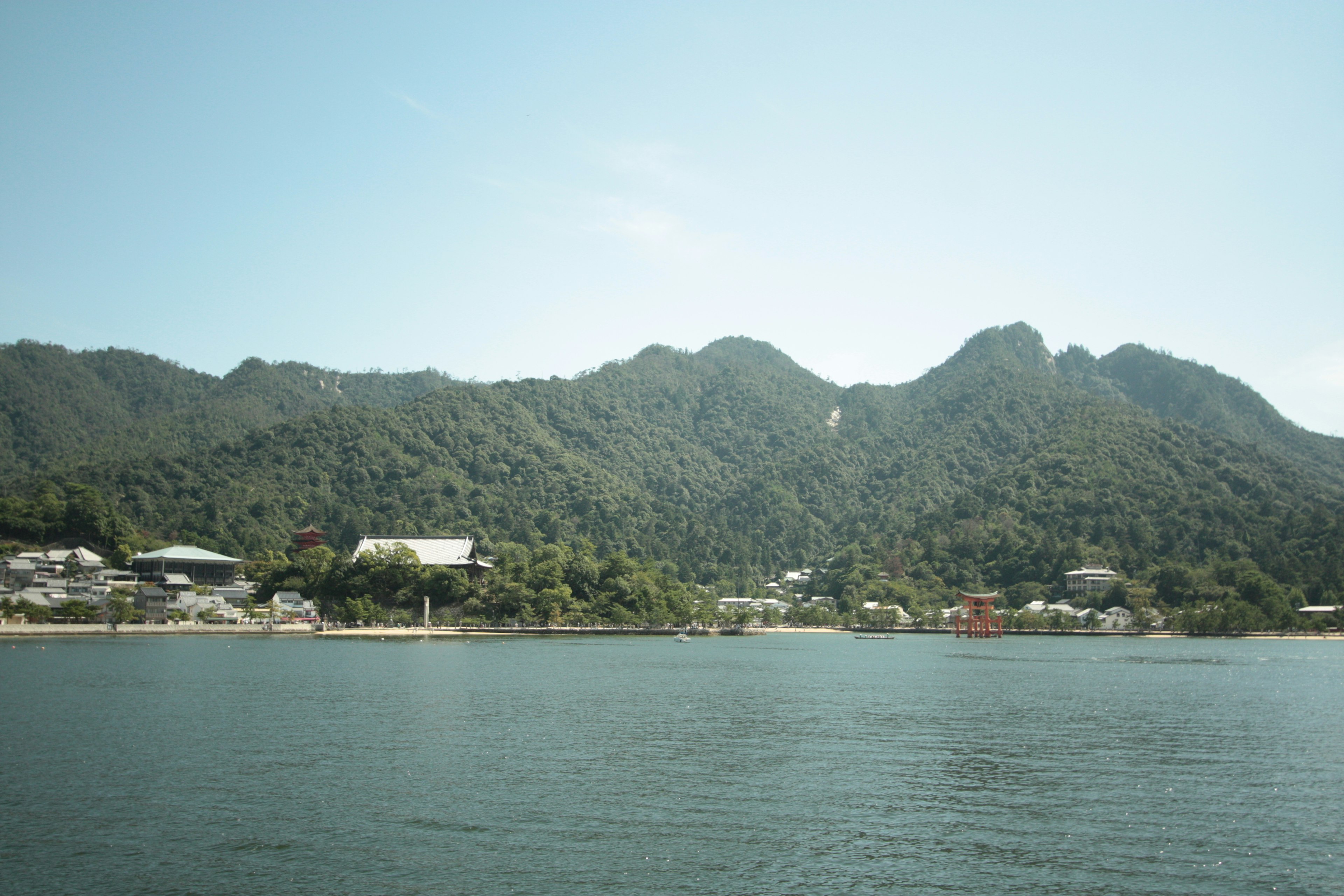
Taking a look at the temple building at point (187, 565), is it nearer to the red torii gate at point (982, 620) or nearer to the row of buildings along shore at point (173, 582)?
the row of buildings along shore at point (173, 582)

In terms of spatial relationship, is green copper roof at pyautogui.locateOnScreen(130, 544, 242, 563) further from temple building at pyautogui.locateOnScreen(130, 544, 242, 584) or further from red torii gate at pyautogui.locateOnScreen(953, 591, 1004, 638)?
red torii gate at pyautogui.locateOnScreen(953, 591, 1004, 638)

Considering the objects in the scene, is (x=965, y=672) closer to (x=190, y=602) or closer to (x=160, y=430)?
(x=190, y=602)

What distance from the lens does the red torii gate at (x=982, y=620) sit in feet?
391

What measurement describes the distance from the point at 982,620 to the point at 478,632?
63687mm

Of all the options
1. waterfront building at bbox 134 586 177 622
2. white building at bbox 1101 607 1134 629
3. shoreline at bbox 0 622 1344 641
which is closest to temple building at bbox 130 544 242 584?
waterfront building at bbox 134 586 177 622

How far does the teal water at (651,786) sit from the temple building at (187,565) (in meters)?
63.0

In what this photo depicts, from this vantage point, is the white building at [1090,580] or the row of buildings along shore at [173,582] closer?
the row of buildings along shore at [173,582]

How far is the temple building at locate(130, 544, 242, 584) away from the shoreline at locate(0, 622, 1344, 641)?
1596 centimetres

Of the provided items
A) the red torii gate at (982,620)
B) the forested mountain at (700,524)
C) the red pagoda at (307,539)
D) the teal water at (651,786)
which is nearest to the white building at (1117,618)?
the red torii gate at (982,620)

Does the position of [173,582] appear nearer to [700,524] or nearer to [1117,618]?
[700,524]

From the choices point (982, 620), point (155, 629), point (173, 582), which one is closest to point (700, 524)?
point (982, 620)

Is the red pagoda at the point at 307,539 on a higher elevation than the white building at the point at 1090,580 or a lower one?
higher

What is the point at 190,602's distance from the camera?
103 meters

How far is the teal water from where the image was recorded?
1878 centimetres
